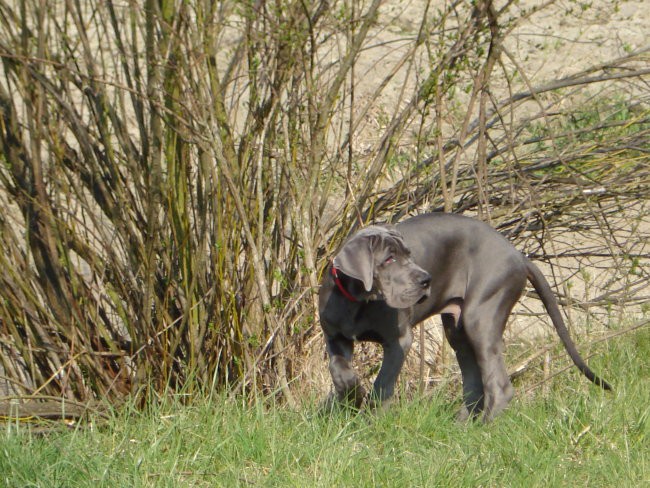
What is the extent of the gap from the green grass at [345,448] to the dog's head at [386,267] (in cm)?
52

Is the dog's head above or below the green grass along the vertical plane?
above

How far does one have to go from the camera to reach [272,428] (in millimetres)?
4469

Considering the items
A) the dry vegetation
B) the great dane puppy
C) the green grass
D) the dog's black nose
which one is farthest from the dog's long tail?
the dog's black nose

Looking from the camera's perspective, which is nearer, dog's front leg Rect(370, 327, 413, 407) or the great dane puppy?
the great dane puppy

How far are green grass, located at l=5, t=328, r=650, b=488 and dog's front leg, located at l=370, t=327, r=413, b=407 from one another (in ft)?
0.50

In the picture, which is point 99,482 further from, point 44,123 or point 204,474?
point 44,123

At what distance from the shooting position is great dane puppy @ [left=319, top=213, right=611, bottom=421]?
201 inches

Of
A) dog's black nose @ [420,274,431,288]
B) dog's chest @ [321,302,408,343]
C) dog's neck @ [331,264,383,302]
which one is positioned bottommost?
dog's chest @ [321,302,408,343]

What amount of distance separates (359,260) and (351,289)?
231 mm

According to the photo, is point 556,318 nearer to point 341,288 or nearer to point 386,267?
point 386,267

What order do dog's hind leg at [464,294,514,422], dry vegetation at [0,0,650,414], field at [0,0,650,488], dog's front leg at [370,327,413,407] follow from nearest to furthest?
field at [0,0,650,488] < dry vegetation at [0,0,650,414] < dog's front leg at [370,327,413,407] < dog's hind leg at [464,294,514,422]

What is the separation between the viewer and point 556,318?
18.0ft

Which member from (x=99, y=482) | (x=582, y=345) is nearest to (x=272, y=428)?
(x=99, y=482)

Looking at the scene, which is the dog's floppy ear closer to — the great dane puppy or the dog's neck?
the great dane puppy
